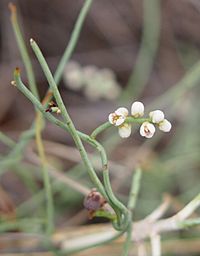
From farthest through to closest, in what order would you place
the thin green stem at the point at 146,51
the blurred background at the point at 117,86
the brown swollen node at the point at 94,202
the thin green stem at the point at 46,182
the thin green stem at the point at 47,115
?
Answer: the thin green stem at the point at 146,51 → the blurred background at the point at 117,86 → the thin green stem at the point at 46,182 → the brown swollen node at the point at 94,202 → the thin green stem at the point at 47,115

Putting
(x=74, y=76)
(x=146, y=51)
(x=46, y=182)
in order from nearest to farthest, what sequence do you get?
(x=46, y=182) < (x=74, y=76) < (x=146, y=51)

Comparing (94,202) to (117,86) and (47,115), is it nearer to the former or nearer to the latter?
(47,115)

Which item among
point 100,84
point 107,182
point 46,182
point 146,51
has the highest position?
point 146,51

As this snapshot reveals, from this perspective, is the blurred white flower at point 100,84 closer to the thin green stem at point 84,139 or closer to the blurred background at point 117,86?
the blurred background at point 117,86

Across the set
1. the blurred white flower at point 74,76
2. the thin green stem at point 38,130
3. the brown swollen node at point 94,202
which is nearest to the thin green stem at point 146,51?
the blurred white flower at point 74,76

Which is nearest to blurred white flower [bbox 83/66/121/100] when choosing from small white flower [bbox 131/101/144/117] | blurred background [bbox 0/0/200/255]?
blurred background [bbox 0/0/200/255]

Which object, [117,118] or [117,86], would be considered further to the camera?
[117,86]

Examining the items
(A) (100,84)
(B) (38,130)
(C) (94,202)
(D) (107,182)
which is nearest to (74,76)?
(A) (100,84)

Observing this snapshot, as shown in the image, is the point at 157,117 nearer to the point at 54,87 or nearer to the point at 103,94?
the point at 54,87
